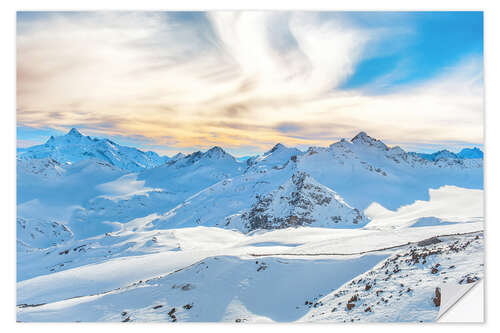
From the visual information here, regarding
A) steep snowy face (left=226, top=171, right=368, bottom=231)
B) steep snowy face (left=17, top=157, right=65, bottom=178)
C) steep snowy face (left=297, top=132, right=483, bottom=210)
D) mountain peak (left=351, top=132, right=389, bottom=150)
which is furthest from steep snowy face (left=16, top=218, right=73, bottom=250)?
steep snowy face (left=17, top=157, right=65, bottom=178)

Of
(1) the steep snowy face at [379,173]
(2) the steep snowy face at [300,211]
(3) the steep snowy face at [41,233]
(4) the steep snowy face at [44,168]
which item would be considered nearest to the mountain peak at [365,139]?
(1) the steep snowy face at [379,173]

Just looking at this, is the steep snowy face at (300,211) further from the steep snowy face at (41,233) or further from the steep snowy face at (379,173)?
the steep snowy face at (41,233)

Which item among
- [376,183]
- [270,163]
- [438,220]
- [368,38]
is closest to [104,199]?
[270,163]

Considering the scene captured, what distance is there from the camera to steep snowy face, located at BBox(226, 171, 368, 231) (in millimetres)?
50969

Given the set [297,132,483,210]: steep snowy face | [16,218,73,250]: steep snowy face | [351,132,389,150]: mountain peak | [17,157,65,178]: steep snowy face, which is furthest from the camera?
[17,157,65,178]: steep snowy face

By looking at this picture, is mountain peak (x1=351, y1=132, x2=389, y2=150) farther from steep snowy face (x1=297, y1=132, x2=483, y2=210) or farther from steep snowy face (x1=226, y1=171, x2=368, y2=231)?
steep snowy face (x1=226, y1=171, x2=368, y2=231)

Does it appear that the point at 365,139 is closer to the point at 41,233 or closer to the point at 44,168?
the point at 41,233

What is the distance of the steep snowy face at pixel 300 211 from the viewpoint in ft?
167

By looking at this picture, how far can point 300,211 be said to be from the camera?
52.4 metres

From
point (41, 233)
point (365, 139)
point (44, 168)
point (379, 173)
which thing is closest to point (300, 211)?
point (365, 139)

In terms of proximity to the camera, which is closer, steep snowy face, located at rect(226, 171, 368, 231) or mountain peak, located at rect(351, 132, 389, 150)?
mountain peak, located at rect(351, 132, 389, 150)

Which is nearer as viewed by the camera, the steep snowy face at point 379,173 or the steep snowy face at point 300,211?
the steep snowy face at point 300,211

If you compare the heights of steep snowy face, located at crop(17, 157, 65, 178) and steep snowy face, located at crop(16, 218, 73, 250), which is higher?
steep snowy face, located at crop(17, 157, 65, 178)

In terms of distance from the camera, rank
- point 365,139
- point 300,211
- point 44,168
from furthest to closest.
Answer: point 44,168 → point 365,139 → point 300,211
